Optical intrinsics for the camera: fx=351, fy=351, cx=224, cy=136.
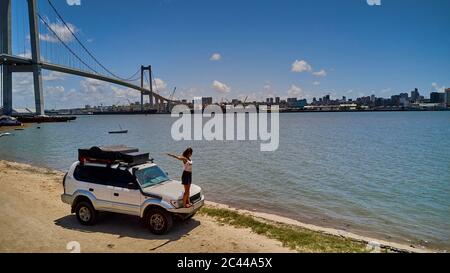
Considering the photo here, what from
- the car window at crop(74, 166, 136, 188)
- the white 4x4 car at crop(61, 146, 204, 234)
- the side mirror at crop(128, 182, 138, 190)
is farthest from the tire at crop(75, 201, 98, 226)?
the side mirror at crop(128, 182, 138, 190)

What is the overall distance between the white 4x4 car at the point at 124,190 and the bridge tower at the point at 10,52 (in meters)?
90.1

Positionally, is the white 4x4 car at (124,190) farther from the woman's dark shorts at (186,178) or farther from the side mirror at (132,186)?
the woman's dark shorts at (186,178)

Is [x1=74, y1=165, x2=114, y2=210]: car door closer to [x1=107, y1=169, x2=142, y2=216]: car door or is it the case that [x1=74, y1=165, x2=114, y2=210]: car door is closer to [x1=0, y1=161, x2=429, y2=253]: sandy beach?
[x1=107, y1=169, x2=142, y2=216]: car door

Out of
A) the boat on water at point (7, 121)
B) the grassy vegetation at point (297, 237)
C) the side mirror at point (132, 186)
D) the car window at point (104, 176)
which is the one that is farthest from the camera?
the boat on water at point (7, 121)

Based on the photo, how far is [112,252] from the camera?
25.2ft

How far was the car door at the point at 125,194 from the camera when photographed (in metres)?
8.75

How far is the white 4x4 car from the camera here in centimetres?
866

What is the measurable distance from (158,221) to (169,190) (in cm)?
81

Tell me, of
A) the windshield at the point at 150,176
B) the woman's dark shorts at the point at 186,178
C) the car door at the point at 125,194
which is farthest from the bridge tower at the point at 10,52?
the woman's dark shorts at the point at 186,178

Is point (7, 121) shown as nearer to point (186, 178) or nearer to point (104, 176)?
point (104, 176)

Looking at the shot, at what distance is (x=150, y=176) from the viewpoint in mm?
9367
